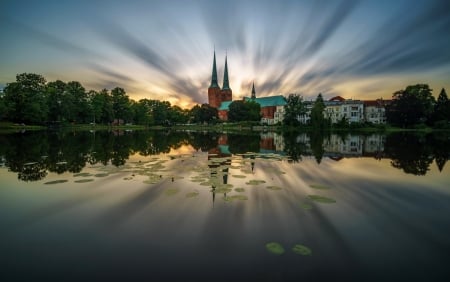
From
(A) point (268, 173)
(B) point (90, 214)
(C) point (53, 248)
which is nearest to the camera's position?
(C) point (53, 248)

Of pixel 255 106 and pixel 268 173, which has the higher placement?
pixel 255 106

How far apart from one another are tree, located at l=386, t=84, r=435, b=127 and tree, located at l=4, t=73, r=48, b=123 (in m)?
105

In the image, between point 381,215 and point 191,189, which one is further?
point 191,189

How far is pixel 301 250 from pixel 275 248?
0.46 m

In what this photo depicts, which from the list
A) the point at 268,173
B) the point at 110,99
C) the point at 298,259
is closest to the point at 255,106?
the point at 110,99

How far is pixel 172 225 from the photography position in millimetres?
5098

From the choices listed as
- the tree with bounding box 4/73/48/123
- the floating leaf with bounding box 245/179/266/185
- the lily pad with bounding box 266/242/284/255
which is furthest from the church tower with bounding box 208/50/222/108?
the lily pad with bounding box 266/242/284/255

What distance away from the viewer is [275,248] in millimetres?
4066

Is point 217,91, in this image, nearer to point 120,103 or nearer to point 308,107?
point 308,107

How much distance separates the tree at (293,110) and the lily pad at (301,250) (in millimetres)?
78156

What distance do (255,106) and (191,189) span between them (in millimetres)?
100486

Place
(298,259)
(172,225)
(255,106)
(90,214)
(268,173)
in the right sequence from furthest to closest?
(255,106), (268,173), (90,214), (172,225), (298,259)

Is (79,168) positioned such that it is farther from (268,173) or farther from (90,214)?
(268,173)

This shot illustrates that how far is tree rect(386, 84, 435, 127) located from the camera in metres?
71.6
